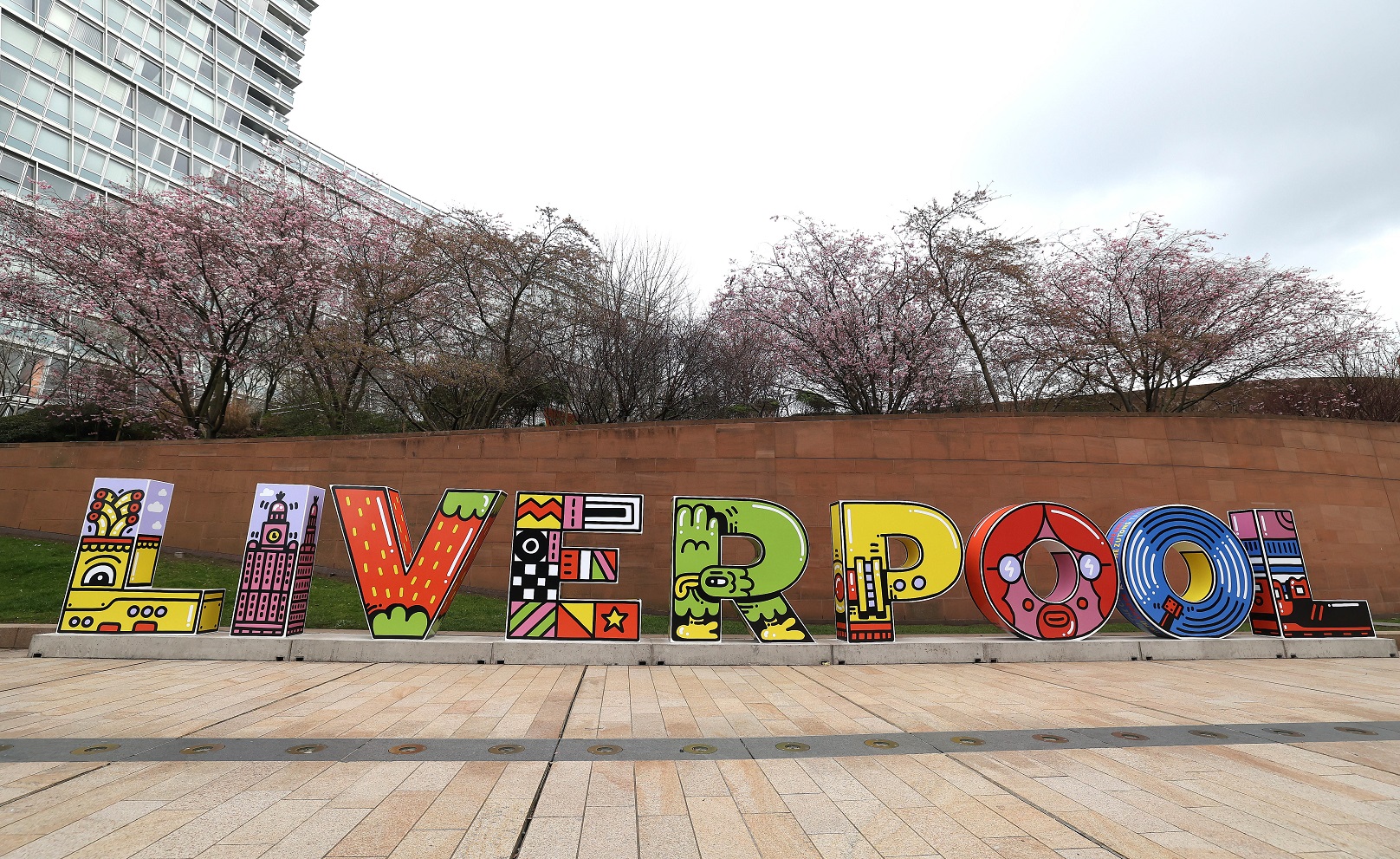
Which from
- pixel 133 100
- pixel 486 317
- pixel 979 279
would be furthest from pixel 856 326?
pixel 133 100

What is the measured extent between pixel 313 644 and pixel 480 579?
444 centimetres

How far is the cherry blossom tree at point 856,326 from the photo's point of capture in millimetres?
20297

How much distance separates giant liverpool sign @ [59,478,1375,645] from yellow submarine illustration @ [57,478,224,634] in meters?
0.02

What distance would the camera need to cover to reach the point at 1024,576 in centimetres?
946

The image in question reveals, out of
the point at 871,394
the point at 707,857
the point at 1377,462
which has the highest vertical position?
the point at 871,394

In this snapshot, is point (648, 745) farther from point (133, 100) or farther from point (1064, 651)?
point (133, 100)

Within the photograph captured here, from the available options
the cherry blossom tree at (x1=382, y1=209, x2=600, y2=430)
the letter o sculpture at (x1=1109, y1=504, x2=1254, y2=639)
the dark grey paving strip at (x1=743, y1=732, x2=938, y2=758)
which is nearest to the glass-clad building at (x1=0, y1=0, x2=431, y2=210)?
the cherry blossom tree at (x1=382, y1=209, x2=600, y2=430)

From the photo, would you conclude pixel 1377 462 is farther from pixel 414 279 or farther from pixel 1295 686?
pixel 414 279

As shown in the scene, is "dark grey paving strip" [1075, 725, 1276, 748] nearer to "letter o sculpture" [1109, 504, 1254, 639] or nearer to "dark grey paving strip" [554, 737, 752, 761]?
"dark grey paving strip" [554, 737, 752, 761]

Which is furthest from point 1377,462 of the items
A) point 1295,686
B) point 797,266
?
point 797,266

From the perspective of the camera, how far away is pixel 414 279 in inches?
762

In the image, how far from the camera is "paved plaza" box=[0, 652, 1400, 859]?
3283 millimetres

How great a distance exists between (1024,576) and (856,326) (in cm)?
1245

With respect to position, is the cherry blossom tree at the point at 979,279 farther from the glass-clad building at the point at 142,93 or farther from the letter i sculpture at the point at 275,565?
the glass-clad building at the point at 142,93
